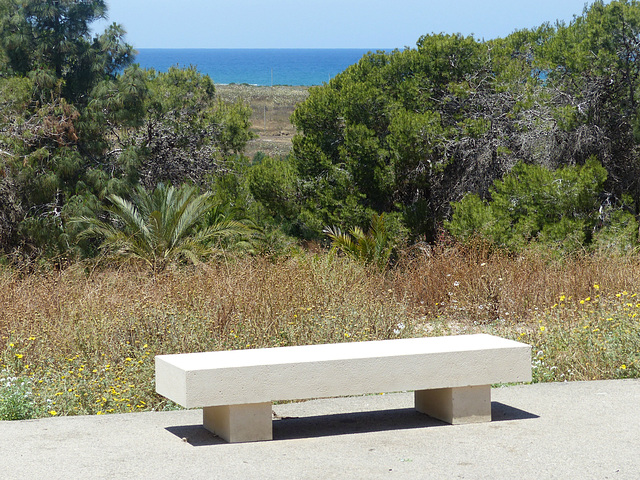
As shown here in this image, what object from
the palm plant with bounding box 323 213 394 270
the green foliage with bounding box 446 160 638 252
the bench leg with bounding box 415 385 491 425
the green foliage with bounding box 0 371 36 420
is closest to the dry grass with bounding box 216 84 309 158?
the palm plant with bounding box 323 213 394 270

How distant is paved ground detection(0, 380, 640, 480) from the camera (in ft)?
13.1

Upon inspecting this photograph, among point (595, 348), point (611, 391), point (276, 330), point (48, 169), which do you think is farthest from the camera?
point (48, 169)

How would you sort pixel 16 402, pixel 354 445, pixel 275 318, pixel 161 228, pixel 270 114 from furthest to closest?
pixel 270 114, pixel 161 228, pixel 275 318, pixel 16 402, pixel 354 445

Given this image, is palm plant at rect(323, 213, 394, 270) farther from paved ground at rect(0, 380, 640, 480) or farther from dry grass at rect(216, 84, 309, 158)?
dry grass at rect(216, 84, 309, 158)

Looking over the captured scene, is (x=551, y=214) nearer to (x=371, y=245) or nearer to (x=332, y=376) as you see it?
(x=371, y=245)

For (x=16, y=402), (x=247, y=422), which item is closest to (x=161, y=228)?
(x=16, y=402)

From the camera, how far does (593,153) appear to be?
13.9 m

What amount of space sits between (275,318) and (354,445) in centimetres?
358

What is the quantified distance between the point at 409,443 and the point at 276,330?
11.2 ft

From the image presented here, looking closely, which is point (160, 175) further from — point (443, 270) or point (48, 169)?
point (443, 270)

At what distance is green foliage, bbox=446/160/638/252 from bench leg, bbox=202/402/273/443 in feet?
29.8

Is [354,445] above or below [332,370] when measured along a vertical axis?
below

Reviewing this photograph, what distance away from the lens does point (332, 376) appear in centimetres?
457

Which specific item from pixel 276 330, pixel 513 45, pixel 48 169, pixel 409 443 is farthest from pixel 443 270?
pixel 513 45
